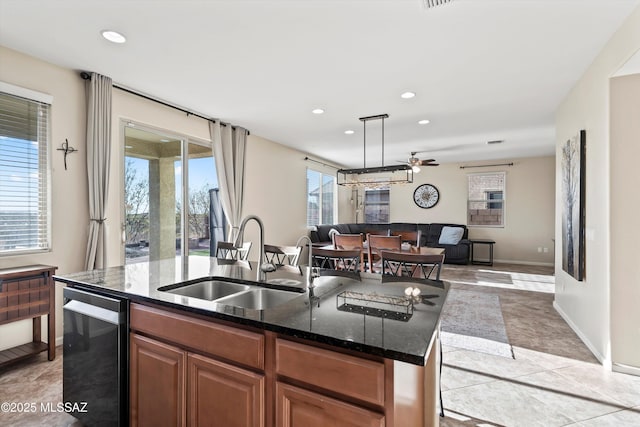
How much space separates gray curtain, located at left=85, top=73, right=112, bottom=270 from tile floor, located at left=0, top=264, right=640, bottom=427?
3.23 feet

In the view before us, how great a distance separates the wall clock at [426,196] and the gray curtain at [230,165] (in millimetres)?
5475

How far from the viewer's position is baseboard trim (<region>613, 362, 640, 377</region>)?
7.85 ft

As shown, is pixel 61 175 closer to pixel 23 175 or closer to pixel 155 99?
pixel 23 175

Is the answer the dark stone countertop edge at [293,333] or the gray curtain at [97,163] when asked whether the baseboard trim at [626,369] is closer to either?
the dark stone countertop edge at [293,333]

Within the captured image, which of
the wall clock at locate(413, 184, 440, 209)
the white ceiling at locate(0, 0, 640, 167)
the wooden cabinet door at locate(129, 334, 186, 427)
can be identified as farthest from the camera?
the wall clock at locate(413, 184, 440, 209)

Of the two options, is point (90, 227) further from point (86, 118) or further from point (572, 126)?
point (572, 126)

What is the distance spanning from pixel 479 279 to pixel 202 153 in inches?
212

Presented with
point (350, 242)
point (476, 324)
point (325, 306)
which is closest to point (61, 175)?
point (325, 306)

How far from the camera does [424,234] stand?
26.3ft

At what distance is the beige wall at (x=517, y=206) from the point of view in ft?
23.8

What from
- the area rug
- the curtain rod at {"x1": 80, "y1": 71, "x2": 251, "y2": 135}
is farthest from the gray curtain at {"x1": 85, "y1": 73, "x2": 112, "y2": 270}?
the area rug

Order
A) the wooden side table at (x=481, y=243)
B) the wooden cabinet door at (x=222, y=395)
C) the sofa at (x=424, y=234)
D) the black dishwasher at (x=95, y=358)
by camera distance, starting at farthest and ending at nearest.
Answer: the wooden side table at (x=481, y=243) → the sofa at (x=424, y=234) → the black dishwasher at (x=95, y=358) → the wooden cabinet door at (x=222, y=395)

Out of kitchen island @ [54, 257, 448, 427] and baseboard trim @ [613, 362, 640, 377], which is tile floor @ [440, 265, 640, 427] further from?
kitchen island @ [54, 257, 448, 427]

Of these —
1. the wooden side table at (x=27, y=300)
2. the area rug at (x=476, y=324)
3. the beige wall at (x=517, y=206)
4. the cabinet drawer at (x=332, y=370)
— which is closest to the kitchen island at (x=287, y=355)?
the cabinet drawer at (x=332, y=370)
